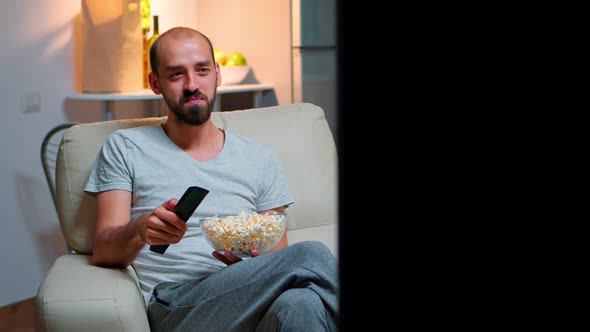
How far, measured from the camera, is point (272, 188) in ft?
7.28

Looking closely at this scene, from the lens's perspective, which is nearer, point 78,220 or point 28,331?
point 78,220

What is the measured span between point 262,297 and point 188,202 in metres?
0.27

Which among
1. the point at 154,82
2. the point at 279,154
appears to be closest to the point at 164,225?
the point at 154,82

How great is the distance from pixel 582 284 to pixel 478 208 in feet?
0.13

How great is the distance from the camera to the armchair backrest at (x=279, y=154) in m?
2.18

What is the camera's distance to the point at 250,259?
6.08ft

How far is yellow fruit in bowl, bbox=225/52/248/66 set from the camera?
378 centimetres

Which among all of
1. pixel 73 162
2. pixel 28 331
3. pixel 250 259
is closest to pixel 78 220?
pixel 73 162

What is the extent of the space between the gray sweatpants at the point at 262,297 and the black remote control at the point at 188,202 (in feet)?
0.59

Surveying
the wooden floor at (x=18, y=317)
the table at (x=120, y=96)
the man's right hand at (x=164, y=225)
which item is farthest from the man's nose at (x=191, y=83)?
the wooden floor at (x=18, y=317)

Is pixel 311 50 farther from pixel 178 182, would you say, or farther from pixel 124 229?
pixel 124 229

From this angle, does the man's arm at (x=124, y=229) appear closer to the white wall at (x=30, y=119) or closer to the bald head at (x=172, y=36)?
the bald head at (x=172, y=36)

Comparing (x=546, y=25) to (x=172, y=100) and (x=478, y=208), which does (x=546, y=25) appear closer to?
(x=478, y=208)

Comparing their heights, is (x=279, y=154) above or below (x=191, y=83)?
below
